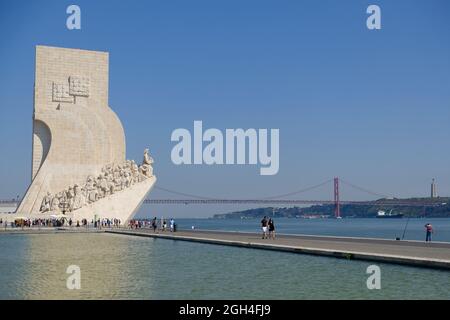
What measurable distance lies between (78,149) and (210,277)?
1017 inches

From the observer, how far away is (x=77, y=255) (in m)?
12.4

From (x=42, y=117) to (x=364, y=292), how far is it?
28.2m

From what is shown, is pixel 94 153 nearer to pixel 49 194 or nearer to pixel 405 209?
pixel 49 194

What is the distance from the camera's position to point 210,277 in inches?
340

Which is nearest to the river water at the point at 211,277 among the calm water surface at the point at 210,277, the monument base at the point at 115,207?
the calm water surface at the point at 210,277

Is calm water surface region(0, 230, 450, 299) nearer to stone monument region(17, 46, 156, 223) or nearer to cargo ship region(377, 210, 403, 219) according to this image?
stone monument region(17, 46, 156, 223)

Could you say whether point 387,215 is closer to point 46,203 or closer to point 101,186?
point 101,186

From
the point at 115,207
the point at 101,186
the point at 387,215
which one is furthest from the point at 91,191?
the point at 387,215

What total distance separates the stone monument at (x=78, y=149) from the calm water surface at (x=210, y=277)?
62.9 ft

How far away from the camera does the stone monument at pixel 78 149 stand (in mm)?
31203

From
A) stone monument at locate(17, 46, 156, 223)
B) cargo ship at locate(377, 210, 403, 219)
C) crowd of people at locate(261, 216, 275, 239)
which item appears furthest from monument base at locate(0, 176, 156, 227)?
cargo ship at locate(377, 210, 403, 219)

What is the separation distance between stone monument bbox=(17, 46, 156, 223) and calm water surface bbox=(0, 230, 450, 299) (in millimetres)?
19159

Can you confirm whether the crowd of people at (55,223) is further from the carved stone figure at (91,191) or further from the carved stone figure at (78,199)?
the carved stone figure at (91,191)
